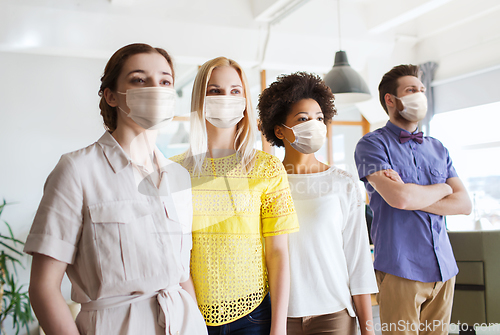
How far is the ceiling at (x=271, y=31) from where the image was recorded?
3891 mm

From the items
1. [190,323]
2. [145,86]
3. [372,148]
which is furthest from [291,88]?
[190,323]

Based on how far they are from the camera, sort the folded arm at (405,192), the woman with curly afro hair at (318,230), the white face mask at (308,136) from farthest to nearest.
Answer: the folded arm at (405,192) → the white face mask at (308,136) → the woman with curly afro hair at (318,230)

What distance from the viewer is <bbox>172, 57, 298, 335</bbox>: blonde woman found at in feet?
3.80

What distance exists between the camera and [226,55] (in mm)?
4648

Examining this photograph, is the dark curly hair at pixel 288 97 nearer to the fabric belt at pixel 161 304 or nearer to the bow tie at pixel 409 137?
the bow tie at pixel 409 137

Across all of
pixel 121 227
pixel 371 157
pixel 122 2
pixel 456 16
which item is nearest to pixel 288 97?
pixel 371 157

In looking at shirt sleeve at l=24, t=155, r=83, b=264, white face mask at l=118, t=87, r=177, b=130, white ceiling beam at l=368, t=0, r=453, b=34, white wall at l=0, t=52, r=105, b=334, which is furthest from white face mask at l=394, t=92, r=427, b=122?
white wall at l=0, t=52, r=105, b=334

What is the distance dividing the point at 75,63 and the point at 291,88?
3.68 meters

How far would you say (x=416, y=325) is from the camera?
1604mm

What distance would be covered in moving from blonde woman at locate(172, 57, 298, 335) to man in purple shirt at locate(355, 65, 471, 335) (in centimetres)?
64

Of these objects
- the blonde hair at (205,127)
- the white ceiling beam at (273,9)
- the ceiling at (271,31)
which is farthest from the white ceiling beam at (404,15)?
the blonde hair at (205,127)

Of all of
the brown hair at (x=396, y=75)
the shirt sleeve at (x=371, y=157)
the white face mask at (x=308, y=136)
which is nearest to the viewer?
the white face mask at (x=308, y=136)

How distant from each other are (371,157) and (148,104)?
110 cm

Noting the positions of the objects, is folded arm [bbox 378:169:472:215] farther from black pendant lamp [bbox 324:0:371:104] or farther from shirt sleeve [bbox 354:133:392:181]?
black pendant lamp [bbox 324:0:371:104]
